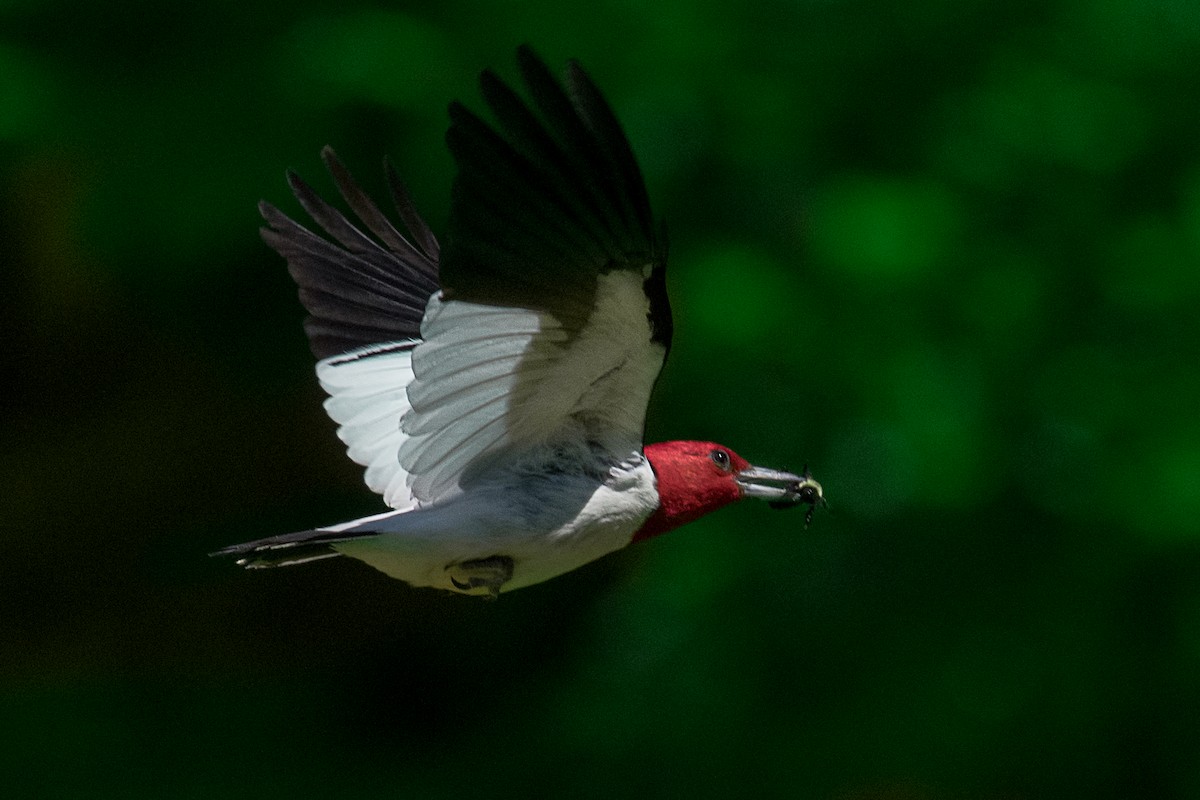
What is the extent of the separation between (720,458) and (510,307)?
985 millimetres

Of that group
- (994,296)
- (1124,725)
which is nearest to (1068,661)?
(1124,725)

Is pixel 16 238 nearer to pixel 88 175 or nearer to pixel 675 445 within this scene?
pixel 88 175

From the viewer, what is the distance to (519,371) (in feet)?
12.1

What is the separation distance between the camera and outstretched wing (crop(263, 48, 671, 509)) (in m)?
3.16

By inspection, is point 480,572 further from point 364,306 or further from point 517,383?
point 364,306

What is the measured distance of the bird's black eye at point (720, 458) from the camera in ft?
13.9

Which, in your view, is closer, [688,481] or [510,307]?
[510,307]

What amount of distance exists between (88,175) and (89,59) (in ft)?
1.59

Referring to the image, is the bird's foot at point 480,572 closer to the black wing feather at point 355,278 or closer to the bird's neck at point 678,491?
the bird's neck at point 678,491

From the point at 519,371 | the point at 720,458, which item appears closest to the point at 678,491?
the point at 720,458

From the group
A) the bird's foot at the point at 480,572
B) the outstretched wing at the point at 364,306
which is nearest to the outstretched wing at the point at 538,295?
the bird's foot at the point at 480,572

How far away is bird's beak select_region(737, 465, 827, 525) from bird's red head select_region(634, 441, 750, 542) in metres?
0.03

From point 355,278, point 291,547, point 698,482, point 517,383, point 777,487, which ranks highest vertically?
point 355,278

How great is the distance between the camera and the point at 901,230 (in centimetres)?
591
